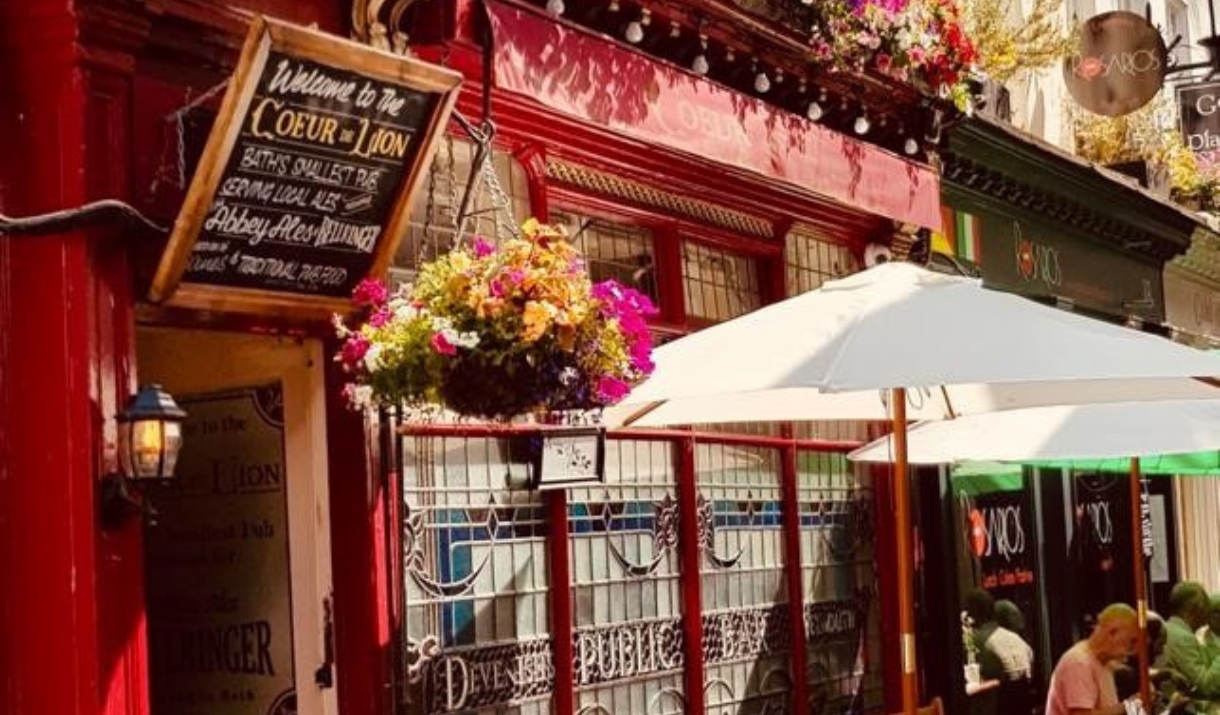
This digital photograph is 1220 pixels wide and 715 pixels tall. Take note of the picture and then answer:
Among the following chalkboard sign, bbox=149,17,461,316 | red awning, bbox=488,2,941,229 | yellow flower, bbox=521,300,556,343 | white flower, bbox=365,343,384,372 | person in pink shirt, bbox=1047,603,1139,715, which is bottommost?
person in pink shirt, bbox=1047,603,1139,715

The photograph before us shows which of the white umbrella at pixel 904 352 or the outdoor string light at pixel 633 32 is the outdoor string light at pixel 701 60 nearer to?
the outdoor string light at pixel 633 32

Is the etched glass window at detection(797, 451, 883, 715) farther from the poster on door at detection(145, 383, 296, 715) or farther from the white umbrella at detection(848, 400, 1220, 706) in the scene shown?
the poster on door at detection(145, 383, 296, 715)

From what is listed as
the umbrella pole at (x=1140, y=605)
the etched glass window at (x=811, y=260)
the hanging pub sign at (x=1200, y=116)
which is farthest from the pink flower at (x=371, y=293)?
the hanging pub sign at (x=1200, y=116)

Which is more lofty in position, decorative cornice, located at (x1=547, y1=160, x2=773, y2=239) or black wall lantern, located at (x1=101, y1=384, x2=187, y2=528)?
decorative cornice, located at (x1=547, y1=160, x2=773, y2=239)

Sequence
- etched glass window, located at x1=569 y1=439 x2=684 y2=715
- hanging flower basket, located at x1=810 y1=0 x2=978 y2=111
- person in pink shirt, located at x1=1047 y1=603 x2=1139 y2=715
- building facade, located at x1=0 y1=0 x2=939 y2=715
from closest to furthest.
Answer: building facade, located at x1=0 y1=0 x2=939 y2=715, etched glass window, located at x1=569 y1=439 x2=684 y2=715, person in pink shirt, located at x1=1047 y1=603 x2=1139 y2=715, hanging flower basket, located at x1=810 y1=0 x2=978 y2=111

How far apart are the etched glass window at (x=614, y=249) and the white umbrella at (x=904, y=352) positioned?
5.37 feet

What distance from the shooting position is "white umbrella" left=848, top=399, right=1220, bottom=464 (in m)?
9.82

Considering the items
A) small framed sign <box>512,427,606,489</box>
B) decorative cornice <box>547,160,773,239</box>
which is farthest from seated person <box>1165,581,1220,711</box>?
decorative cornice <box>547,160,773,239</box>

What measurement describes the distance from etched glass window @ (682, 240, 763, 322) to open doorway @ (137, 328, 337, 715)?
3.41 meters

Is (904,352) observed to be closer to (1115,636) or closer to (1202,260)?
(1115,636)

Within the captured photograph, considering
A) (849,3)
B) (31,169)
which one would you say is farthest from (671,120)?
(31,169)

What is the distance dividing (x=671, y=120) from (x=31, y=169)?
400 centimetres

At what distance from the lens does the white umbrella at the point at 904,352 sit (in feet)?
22.1

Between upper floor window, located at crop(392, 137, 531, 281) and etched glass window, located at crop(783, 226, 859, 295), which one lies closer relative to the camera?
upper floor window, located at crop(392, 137, 531, 281)
